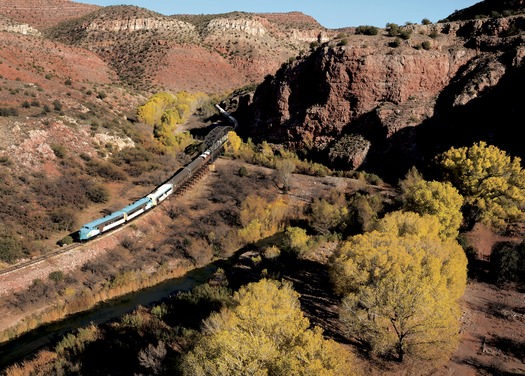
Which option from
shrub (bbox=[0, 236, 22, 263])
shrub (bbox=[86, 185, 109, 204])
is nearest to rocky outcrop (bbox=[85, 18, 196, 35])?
shrub (bbox=[86, 185, 109, 204])

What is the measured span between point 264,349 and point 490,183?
28614 millimetres

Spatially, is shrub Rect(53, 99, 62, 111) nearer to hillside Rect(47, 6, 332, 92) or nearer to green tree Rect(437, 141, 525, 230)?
hillside Rect(47, 6, 332, 92)

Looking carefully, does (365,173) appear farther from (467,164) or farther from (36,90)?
(36,90)

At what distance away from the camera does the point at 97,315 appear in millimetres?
28672

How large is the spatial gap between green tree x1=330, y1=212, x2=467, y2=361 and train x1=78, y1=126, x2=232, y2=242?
2278cm

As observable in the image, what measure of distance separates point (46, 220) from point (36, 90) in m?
35.6

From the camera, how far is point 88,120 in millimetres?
57656

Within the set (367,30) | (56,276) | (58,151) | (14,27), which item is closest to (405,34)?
(367,30)

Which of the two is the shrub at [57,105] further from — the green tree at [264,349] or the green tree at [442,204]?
the green tree at [264,349]

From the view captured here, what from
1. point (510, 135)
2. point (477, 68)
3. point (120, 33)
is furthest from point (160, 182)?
point (120, 33)

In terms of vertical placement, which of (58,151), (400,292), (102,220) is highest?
(58,151)

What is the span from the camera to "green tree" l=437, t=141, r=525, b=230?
1300 inches

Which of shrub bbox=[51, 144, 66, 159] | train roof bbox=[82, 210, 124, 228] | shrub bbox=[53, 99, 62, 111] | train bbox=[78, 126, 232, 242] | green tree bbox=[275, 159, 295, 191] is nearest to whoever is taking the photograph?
train roof bbox=[82, 210, 124, 228]

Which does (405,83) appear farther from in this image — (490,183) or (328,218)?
(328,218)
